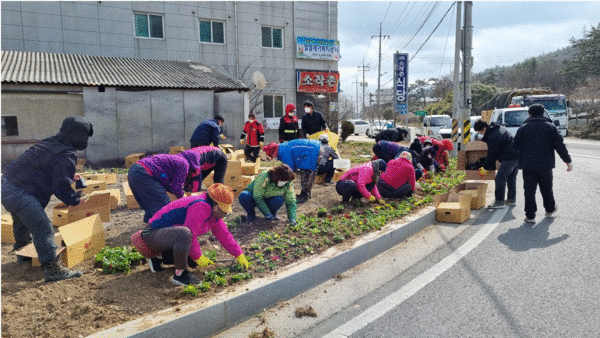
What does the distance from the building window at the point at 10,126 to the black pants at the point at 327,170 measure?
33.7 feet

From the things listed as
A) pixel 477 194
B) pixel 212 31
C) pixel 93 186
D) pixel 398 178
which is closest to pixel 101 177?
pixel 93 186

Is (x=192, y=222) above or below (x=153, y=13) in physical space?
below


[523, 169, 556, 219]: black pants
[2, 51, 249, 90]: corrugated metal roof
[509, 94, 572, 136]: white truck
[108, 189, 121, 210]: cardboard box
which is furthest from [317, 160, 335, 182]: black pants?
[509, 94, 572, 136]: white truck

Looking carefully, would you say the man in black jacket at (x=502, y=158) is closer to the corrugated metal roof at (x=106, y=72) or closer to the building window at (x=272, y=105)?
the corrugated metal roof at (x=106, y=72)

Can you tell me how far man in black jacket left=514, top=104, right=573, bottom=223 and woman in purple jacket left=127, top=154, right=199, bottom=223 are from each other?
532 cm

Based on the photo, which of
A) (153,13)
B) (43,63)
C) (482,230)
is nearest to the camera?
(482,230)

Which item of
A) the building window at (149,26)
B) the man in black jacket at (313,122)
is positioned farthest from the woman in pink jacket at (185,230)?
the building window at (149,26)

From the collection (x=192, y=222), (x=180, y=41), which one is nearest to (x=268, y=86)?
(x=180, y=41)

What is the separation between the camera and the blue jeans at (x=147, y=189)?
5184mm

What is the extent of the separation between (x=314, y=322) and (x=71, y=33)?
1928cm

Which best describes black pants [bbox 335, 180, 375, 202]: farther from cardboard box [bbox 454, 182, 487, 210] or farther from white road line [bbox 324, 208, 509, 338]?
white road line [bbox 324, 208, 509, 338]

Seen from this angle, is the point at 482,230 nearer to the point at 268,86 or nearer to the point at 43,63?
the point at 43,63

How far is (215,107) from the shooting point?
1675 centimetres

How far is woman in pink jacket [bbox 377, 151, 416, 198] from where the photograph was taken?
771 centimetres
